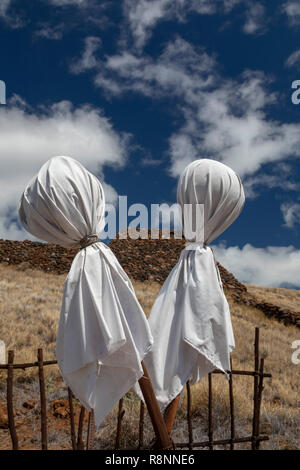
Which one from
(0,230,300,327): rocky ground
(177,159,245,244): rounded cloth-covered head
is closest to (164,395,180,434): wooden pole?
(177,159,245,244): rounded cloth-covered head

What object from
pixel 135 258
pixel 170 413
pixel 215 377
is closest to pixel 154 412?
pixel 170 413

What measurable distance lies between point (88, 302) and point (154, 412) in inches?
31.7

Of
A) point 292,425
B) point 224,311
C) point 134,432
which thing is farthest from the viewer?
point 292,425

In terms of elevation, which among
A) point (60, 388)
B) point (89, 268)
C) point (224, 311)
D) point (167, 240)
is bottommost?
point (60, 388)

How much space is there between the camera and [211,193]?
117 inches

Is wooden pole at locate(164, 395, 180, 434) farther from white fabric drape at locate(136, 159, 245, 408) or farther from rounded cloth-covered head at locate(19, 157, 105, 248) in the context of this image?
rounded cloth-covered head at locate(19, 157, 105, 248)

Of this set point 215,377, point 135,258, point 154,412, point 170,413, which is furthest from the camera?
point 135,258

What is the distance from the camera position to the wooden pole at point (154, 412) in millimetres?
2477

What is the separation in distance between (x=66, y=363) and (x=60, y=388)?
3.66 meters

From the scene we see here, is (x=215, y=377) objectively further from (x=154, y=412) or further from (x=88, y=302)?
(x=88, y=302)

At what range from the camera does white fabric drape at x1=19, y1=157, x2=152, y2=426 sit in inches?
89.8

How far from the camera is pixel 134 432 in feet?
14.5
